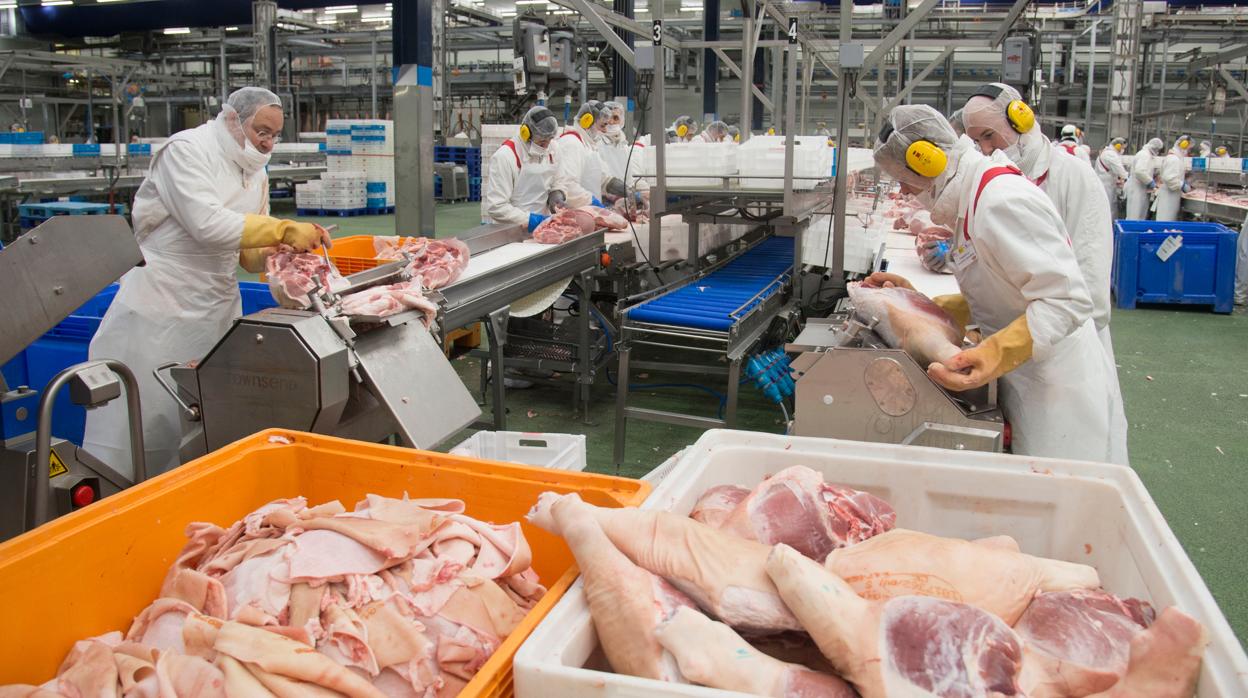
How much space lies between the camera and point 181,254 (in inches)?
151

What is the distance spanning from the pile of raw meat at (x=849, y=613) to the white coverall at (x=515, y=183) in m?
5.52

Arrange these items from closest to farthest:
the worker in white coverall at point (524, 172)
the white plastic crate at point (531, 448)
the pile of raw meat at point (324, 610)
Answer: the pile of raw meat at point (324, 610) < the white plastic crate at point (531, 448) < the worker in white coverall at point (524, 172)

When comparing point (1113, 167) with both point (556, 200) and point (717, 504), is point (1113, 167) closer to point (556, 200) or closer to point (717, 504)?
point (556, 200)

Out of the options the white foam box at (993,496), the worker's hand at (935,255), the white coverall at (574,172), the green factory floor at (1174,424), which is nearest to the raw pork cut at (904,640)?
the white foam box at (993,496)

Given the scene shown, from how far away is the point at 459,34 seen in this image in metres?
20.8

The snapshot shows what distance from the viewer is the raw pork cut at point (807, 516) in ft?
5.20

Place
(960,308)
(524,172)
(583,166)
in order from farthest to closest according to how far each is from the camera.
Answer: (583,166), (524,172), (960,308)

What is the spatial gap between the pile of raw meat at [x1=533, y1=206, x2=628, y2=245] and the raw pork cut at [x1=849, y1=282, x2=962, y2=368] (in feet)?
9.68

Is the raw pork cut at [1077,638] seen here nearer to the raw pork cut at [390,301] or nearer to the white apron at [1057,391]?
the white apron at [1057,391]

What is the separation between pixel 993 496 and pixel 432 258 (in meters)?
3.12

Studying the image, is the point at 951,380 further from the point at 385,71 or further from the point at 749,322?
the point at 385,71

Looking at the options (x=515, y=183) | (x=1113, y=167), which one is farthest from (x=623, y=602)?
(x=1113, y=167)

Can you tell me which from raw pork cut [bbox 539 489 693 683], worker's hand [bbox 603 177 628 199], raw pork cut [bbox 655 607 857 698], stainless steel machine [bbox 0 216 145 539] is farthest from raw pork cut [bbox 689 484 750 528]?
worker's hand [bbox 603 177 628 199]

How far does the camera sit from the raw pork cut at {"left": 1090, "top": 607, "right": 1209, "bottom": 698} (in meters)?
1.10
